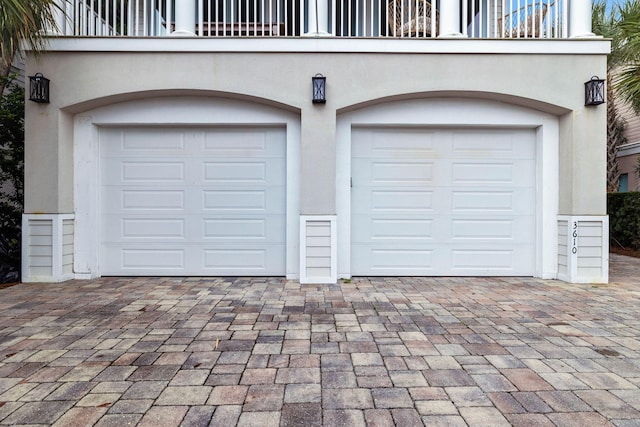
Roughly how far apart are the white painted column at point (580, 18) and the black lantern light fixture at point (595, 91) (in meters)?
0.66

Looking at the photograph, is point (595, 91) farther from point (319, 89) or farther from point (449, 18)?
point (319, 89)

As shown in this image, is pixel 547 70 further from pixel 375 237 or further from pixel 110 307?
pixel 110 307

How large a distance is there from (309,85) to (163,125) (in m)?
2.08

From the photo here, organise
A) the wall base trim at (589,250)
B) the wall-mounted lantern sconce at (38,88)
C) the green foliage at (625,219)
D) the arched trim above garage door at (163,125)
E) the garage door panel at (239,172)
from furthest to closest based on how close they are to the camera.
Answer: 1. the green foliage at (625,219)
2. the garage door panel at (239,172)
3. the arched trim above garage door at (163,125)
4. the wall base trim at (589,250)
5. the wall-mounted lantern sconce at (38,88)

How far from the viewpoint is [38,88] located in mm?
4574

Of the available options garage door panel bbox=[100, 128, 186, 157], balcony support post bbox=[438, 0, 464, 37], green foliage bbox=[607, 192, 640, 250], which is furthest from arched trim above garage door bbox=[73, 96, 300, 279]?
green foliage bbox=[607, 192, 640, 250]

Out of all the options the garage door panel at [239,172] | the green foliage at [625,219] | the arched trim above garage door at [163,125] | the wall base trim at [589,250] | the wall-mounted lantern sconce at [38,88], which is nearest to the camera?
the wall-mounted lantern sconce at [38,88]

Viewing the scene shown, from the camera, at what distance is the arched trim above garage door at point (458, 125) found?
16.3 ft

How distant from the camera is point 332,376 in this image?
2211 millimetres

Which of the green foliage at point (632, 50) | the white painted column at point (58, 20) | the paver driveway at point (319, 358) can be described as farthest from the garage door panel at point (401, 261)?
the white painted column at point (58, 20)

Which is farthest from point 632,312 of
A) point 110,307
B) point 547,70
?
point 110,307

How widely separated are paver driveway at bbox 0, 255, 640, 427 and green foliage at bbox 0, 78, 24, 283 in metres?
1.11

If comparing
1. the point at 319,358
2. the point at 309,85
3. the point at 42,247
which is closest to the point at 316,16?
the point at 309,85

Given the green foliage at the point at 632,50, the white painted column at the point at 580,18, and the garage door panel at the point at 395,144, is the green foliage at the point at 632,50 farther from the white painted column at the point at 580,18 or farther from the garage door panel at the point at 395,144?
the garage door panel at the point at 395,144
